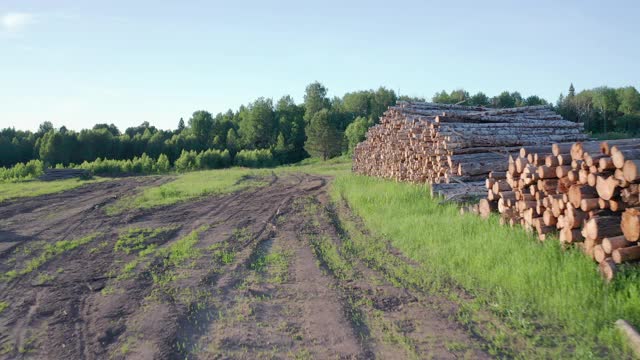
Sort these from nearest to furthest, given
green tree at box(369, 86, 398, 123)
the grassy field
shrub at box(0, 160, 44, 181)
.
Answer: the grassy field, shrub at box(0, 160, 44, 181), green tree at box(369, 86, 398, 123)

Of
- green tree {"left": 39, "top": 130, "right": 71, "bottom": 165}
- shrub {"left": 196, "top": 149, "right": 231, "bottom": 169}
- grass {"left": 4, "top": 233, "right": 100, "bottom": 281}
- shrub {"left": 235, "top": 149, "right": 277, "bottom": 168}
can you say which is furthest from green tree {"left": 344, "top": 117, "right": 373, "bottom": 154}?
grass {"left": 4, "top": 233, "right": 100, "bottom": 281}

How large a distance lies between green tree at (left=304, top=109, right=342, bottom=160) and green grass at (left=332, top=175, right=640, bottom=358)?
152 feet

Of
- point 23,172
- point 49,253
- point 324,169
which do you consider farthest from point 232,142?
point 49,253

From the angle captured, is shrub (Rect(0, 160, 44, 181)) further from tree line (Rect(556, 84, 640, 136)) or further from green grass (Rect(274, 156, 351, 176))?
tree line (Rect(556, 84, 640, 136))

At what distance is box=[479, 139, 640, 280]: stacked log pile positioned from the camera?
5.36 m

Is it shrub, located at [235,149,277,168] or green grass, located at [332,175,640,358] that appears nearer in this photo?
green grass, located at [332,175,640,358]

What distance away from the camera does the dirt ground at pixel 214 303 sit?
447 cm

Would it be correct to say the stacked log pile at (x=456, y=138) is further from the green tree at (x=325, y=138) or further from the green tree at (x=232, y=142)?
the green tree at (x=232, y=142)

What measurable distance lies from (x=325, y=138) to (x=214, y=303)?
165 feet

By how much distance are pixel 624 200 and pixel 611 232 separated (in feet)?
1.45

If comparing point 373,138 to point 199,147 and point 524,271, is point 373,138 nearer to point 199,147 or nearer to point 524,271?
point 524,271

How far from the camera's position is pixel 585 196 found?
5.93m

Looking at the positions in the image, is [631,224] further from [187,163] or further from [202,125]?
[202,125]

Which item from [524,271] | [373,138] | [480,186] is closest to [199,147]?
[373,138]
